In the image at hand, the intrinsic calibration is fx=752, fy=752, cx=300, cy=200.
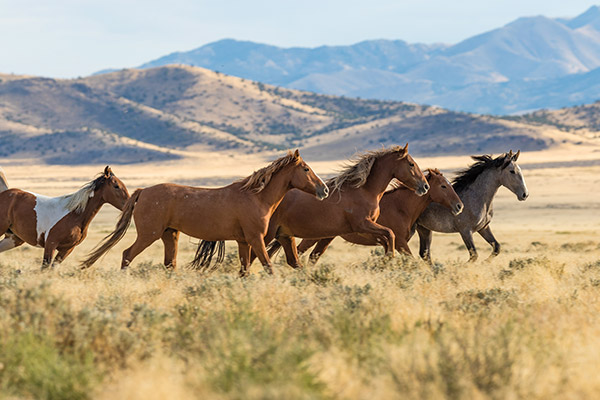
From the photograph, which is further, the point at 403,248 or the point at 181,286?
the point at 403,248

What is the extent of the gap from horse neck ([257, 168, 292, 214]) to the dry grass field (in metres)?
0.93

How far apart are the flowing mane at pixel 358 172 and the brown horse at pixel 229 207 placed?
2.77 ft

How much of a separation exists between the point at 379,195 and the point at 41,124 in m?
111

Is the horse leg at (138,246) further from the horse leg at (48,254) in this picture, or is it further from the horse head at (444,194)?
the horse head at (444,194)

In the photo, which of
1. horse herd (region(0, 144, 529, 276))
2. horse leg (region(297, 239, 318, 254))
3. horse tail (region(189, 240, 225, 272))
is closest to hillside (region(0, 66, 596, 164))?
horse herd (region(0, 144, 529, 276))

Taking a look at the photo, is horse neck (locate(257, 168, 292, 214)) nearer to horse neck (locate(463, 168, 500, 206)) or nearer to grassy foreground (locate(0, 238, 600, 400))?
grassy foreground (locate(0, 238, 600, 400))

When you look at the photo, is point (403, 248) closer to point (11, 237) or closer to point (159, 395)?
point (11, 237)

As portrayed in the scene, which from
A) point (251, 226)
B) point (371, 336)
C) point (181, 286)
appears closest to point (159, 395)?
point (371, 336)

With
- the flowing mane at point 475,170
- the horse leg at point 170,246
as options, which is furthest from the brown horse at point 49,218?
the flowing mane at point 475,170

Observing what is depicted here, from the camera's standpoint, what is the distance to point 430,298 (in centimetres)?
790

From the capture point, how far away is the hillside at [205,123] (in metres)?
91.2

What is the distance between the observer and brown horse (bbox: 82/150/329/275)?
9.66 m

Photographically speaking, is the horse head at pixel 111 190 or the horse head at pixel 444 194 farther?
the horse head at pixel 444 194

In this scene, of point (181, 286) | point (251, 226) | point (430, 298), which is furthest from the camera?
point (251, 226)
